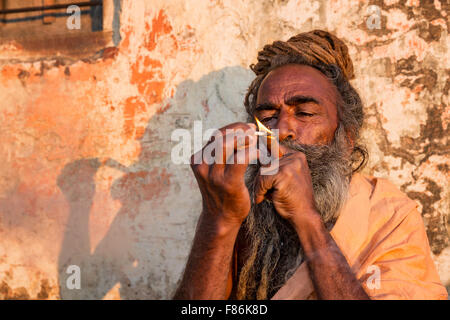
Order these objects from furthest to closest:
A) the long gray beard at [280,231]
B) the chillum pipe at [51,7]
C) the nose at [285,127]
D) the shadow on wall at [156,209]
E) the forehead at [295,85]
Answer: the chillum pipe at [51,7], the shadow on wall at [156,209], the forehead at [295,85], the nose at [285,127], the long gray beard at [280,231]

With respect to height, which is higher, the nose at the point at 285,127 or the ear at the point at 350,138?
the nose at the point at 285,127

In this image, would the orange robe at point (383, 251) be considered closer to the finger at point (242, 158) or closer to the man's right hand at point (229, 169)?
the man's right hand at point (229, 169)

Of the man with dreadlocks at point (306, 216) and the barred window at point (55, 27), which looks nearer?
the man with dreadlocks at point (306, 216)

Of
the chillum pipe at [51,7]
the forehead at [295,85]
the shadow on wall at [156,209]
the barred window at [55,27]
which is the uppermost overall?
the chillum pipe at [51,7]

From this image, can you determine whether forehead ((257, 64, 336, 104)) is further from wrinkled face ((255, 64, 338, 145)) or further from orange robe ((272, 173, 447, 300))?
orange robe ((272, 173, 447, 300))

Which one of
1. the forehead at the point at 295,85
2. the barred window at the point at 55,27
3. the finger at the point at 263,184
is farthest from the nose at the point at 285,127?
the barred window at the point at 55,27

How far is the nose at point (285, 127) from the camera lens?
2.00 meters

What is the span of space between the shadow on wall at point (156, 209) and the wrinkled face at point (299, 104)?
2.16 ft

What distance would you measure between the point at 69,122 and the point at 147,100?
635 millimetres

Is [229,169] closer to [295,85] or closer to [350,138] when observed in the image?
[295,85]

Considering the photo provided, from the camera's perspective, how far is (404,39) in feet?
8.96

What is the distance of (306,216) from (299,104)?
70 centimetres

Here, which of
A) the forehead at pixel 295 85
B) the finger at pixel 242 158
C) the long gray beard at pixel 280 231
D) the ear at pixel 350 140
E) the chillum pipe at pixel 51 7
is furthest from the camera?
the chillum pipe at pixel 51 7
